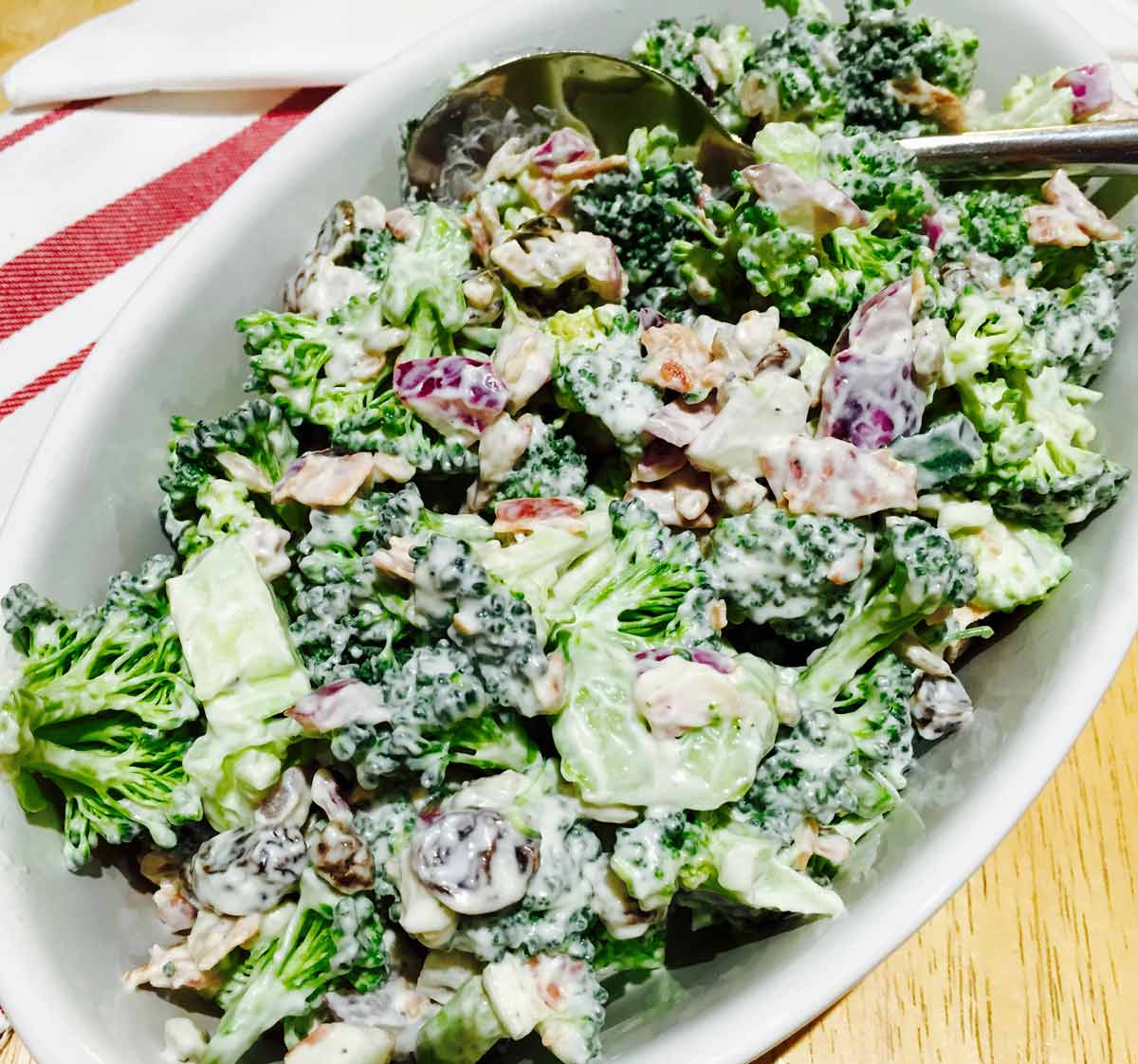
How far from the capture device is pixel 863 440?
3.98ft

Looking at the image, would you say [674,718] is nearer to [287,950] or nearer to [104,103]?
[287,950]

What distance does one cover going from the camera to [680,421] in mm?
1240

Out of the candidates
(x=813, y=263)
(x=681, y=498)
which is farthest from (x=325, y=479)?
(x=813, y=263)

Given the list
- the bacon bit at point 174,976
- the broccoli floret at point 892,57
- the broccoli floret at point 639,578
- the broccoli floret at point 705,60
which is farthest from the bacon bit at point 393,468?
the broccoli floret at point 892,57

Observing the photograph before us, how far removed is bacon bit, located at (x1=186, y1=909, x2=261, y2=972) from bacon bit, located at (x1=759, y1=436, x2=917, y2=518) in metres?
0.78

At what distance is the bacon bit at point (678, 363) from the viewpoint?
1.25 meters

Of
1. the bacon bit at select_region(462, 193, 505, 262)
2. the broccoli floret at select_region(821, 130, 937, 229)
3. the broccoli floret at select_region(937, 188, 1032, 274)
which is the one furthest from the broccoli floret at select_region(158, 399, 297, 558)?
the broccoli floret at select_region(937, 188, 1032, 274)

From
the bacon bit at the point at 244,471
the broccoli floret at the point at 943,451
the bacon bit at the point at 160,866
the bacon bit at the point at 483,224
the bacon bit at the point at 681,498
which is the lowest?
the bacon bit at the point at 160,866

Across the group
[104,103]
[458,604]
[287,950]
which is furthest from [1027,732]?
[104,103]

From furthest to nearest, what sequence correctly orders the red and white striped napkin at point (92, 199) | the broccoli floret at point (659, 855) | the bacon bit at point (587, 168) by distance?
the red and white striped napkin at point (92, 199)
the bacon bit at point (587, 168)
the broccoli floret at point (659, 855)

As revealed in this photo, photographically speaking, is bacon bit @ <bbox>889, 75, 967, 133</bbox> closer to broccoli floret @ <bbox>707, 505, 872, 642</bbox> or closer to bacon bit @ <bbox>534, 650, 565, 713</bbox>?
broccoli floret @ <bbox>707, 505, 872, 642</bbox>

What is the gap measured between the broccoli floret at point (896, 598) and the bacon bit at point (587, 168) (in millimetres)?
602

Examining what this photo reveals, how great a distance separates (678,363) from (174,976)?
0.92 m

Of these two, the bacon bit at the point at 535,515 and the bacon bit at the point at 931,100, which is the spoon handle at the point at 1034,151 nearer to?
the bacon bit at the point at 931,100
